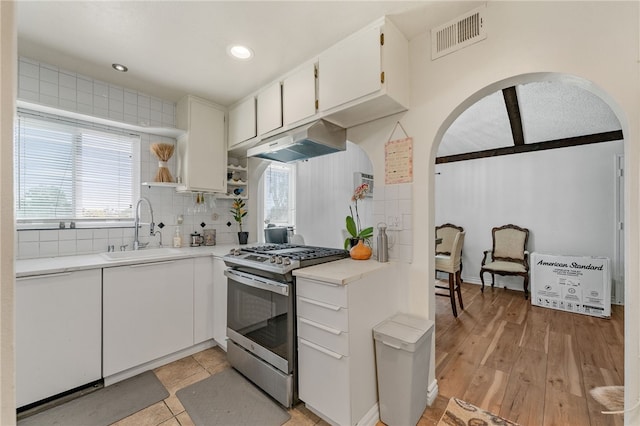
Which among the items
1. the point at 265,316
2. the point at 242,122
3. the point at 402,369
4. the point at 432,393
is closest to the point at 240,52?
the point at 242,122

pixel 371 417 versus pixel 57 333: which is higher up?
pixel 57 333

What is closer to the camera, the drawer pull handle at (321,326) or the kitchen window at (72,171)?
the drawer pull handle at (321,326)

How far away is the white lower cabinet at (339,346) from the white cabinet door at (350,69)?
3.95 ft

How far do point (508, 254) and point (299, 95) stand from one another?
13.9 feet

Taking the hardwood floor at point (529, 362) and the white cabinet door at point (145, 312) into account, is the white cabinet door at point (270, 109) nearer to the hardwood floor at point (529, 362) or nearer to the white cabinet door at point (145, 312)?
the white cabinet door at point (145, 312)

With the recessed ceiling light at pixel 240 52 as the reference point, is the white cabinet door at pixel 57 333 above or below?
below

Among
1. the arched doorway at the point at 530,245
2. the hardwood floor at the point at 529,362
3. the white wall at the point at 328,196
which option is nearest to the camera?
the hardwood floor at the point at 529,362

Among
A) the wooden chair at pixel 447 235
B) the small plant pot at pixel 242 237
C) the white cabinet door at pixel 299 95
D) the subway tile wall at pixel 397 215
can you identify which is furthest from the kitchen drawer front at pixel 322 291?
the wooden chair at pixel 447 235

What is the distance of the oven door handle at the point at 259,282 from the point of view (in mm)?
1711

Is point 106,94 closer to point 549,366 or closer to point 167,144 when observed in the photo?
point 167,144

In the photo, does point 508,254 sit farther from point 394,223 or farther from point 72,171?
point 72,171

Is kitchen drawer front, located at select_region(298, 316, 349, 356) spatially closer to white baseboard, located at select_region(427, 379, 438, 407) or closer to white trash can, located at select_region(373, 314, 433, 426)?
white trash can, located at select_region(373, 314, 433, 426)

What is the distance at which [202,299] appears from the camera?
241 centimetres

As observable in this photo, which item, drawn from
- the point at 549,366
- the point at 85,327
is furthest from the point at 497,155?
the point at 85,327
